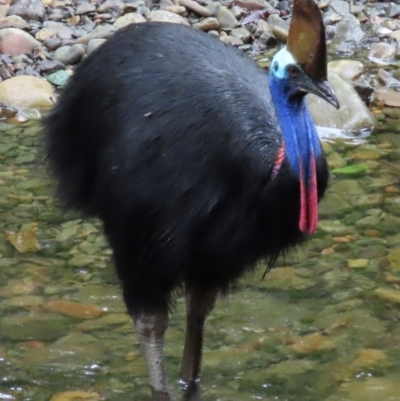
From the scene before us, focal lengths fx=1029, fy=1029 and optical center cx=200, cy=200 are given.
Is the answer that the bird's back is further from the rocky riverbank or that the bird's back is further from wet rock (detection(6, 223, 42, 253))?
the rocky riverbank

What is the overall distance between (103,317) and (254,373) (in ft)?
2.14

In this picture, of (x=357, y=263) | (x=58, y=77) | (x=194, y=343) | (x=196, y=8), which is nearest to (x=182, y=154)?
(x=194, y=343)

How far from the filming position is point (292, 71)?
8.37 ft

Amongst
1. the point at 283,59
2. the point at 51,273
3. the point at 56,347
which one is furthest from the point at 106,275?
the point at 283,59

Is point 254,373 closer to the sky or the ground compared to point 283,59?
closer to the ground

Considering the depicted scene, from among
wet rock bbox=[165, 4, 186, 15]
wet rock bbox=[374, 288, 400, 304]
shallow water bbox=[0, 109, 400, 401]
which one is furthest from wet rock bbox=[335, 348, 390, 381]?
wet rock bbox=[165, 4, 186, 15]

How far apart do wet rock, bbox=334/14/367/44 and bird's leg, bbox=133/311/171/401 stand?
15.1ft

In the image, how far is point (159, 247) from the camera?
9.32 feet

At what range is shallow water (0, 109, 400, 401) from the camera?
331cm

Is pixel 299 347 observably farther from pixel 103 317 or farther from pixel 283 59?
pixel 283 59

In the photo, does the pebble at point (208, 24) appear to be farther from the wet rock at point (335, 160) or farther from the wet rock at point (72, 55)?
the wet rock at point (335, 160)

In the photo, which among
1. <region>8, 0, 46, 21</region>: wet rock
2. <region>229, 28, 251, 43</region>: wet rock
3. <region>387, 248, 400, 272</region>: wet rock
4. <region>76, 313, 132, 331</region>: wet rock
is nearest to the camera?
<region>76, 313, 132, 331</region>: wet rock

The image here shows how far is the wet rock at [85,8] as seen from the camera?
278 inches

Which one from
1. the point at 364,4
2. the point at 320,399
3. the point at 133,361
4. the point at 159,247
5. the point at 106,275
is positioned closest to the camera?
the point at 159,247
